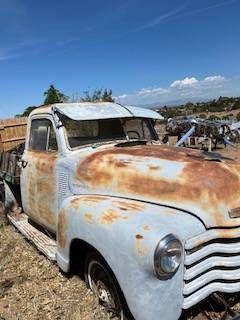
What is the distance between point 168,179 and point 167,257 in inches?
34.2

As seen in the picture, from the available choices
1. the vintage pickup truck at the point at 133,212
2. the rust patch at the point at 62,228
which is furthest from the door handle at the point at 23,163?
the rust patch at the point at 62,228

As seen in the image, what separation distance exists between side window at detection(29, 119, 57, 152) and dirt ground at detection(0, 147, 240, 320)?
143 centimetres

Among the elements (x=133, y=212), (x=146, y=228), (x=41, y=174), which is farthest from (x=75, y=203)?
(x=41, y=174)

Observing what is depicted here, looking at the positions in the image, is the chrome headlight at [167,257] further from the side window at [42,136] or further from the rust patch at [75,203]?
the side window at [42,136]

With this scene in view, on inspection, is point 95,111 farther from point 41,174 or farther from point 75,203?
point 75,203

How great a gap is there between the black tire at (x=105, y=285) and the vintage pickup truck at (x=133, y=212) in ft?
0.04

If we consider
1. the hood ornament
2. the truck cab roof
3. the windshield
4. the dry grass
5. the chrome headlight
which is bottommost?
the dry grass

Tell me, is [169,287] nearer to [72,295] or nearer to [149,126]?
[72,295]

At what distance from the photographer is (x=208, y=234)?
11.1ft

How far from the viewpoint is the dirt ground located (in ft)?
13.9

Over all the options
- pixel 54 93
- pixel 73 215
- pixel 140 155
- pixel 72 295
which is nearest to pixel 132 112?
pixel 140 155

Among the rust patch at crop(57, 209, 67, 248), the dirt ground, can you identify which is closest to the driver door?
the dirt ground

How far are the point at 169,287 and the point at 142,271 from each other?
0.76ft

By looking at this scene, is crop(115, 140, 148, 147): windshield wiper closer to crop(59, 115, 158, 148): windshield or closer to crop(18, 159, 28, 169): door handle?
crop(59, 115, 158, 148): windshield
